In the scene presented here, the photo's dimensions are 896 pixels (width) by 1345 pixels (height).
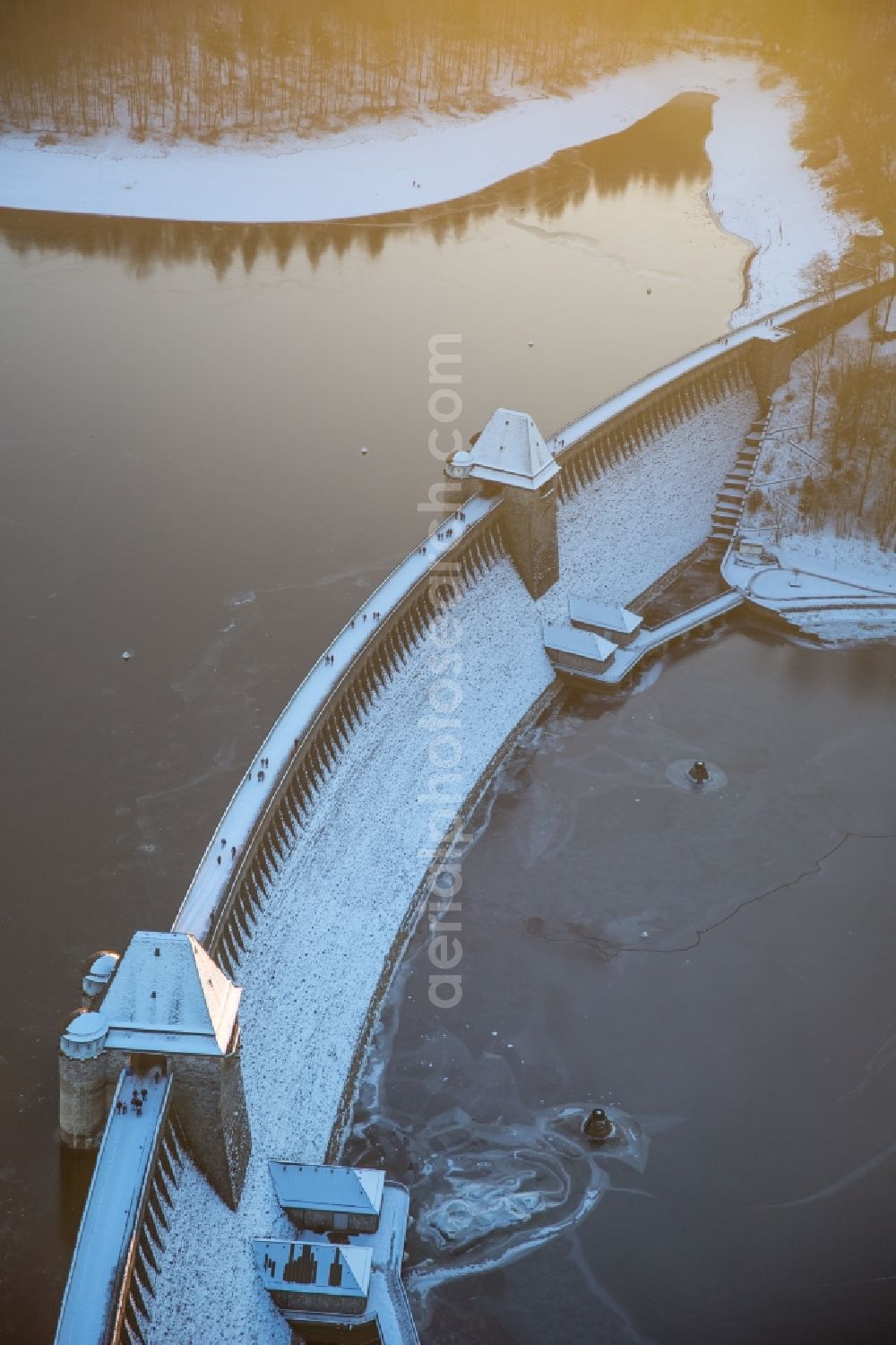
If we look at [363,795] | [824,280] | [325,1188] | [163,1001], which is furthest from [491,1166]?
[824,280]

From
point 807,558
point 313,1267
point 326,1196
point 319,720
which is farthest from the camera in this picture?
point 807,558

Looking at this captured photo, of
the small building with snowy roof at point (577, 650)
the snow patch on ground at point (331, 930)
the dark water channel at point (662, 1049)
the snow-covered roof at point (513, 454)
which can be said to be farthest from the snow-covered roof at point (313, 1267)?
the snow-covered roof at point (513, 454)

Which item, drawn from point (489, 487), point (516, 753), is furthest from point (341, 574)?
point (516, 753)

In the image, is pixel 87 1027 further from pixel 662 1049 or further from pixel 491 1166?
pixel 662 1049

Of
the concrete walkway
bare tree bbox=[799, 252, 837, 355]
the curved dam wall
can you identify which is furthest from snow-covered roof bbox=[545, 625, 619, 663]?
bare tree bbox=[799, 252, 837, 355]

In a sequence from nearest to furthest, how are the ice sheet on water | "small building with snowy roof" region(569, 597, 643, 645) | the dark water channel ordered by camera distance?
the dark water channel → the ice sheet on water → "small building with snowy roof" region(569, 597, 643, 645)

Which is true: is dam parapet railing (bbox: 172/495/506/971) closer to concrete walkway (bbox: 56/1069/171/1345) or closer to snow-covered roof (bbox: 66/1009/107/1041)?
snow-covered roof (bbox: 66/1009/107/1041)

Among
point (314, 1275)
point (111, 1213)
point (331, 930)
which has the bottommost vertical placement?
point (314, 1275)
